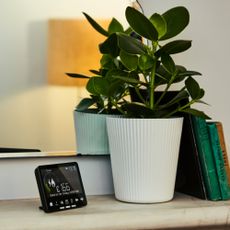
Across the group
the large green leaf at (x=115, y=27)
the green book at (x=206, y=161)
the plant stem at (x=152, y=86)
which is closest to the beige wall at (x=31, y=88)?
the large green leaf at (x=115, y=27)

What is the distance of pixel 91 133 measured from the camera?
4.15 ft

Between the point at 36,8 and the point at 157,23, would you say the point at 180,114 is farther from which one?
the point at 36,8

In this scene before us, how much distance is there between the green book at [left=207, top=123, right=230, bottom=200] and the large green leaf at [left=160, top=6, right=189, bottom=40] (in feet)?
0.82

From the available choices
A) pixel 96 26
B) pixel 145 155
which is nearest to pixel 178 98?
pixel 145 155

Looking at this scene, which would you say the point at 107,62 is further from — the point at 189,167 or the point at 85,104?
the point at 189,167

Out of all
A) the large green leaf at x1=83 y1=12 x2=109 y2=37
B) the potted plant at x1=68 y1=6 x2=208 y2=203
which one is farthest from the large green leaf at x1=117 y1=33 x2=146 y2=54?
the large green leaf at x1=83 y1=12 x2=109 y2=37

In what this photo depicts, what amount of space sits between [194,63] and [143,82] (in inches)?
11.1

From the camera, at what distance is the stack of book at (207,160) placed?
3.93 ft

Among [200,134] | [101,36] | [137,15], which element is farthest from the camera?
[101,36]

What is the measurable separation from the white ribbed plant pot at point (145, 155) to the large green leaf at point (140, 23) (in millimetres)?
197

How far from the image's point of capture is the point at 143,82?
1.19 meters

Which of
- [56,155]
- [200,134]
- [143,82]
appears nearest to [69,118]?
[56,155]

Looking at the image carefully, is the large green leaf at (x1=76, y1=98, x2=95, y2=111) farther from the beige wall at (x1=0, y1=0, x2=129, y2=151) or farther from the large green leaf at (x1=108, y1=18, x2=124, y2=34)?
the large green leaf at (x1=108, y1=18, x2=124, y2=34)

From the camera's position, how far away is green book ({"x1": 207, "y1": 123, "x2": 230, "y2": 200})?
1201mm
